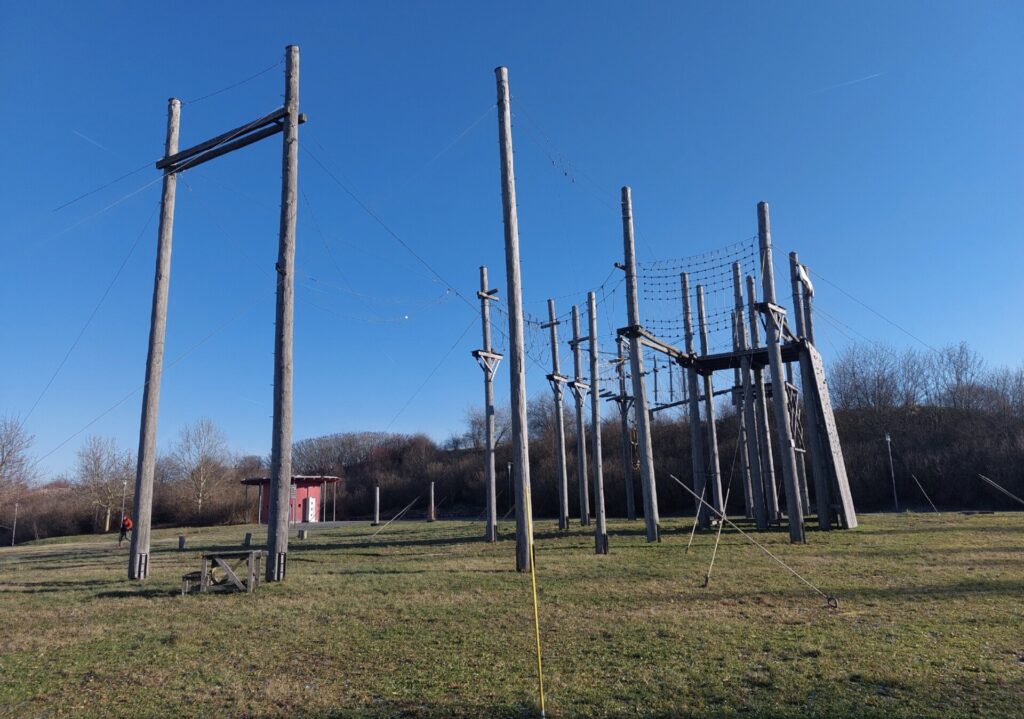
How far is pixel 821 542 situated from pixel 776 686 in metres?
10.8

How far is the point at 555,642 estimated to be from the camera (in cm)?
651

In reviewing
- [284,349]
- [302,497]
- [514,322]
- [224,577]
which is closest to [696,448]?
[514,322]

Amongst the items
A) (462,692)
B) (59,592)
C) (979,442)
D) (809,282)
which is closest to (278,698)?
(462,692)

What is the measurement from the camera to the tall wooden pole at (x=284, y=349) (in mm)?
11234

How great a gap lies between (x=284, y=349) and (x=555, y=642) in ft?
25.1

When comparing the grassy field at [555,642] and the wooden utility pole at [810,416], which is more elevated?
the wooden utility pole at [810,416]

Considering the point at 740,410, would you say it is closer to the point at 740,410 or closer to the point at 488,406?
the point at 740,410

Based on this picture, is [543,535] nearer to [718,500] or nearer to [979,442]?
[718,500]

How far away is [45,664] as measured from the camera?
20.9 ft

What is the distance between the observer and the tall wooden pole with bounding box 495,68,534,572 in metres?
11.9

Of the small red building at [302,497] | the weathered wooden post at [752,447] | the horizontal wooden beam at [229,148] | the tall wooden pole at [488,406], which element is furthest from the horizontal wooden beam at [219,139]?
the small red building at [302,497]

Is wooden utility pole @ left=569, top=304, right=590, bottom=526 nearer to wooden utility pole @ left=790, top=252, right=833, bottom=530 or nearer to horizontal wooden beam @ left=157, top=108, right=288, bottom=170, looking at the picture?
wooden utility pole @ left=790, top=252, right=833, bottom=530

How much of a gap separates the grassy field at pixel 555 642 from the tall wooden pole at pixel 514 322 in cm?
98

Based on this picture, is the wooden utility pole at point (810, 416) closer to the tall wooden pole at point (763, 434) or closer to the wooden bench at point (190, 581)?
the tall wooden pole at point (763, 434)
